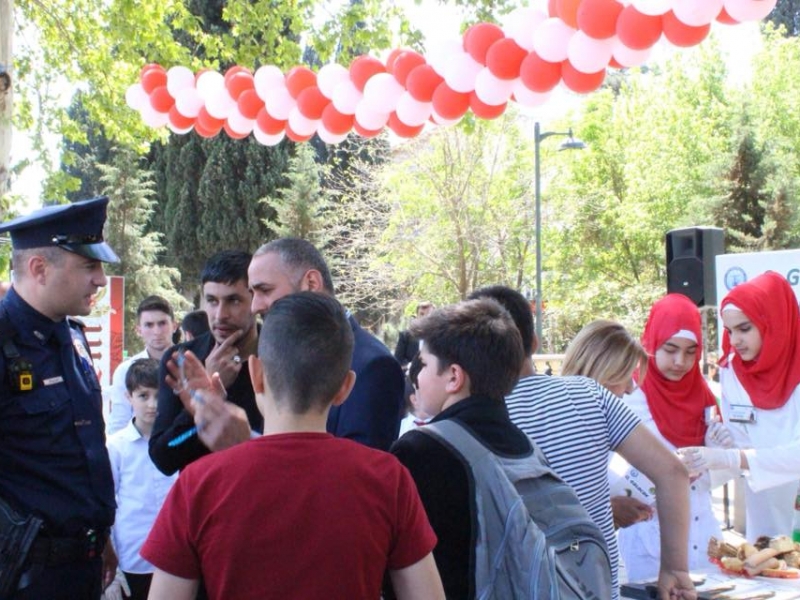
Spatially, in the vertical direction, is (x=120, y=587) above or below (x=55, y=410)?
below

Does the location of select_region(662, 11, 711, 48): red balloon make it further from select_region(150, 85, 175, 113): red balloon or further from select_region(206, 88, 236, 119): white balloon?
select_region(150, 85, 175, 113): red balloon

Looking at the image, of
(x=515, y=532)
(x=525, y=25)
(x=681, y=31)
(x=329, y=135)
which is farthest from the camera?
(x=329, y=135)

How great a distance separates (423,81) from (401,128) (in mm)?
674

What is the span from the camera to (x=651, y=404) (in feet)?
14.8

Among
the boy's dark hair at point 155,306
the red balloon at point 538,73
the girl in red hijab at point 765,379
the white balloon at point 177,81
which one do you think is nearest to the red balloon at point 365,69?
the red balloon at point 538,73

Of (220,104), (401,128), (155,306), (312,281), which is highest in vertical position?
(220,104)

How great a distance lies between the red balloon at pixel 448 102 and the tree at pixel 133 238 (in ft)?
72.2

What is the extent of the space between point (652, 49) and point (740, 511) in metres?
4.49

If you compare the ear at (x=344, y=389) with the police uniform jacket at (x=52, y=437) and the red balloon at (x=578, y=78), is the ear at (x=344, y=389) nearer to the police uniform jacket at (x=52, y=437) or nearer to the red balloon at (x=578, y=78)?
the police uniform jacket at (x=52, y=437)

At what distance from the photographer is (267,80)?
7941mm

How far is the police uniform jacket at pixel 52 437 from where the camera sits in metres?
2.84

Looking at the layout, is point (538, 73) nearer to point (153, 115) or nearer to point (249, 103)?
point (249, 103)

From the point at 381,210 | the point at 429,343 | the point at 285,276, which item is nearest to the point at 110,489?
the point at 285,276

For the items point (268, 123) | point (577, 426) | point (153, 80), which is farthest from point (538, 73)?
point (577, 426)
